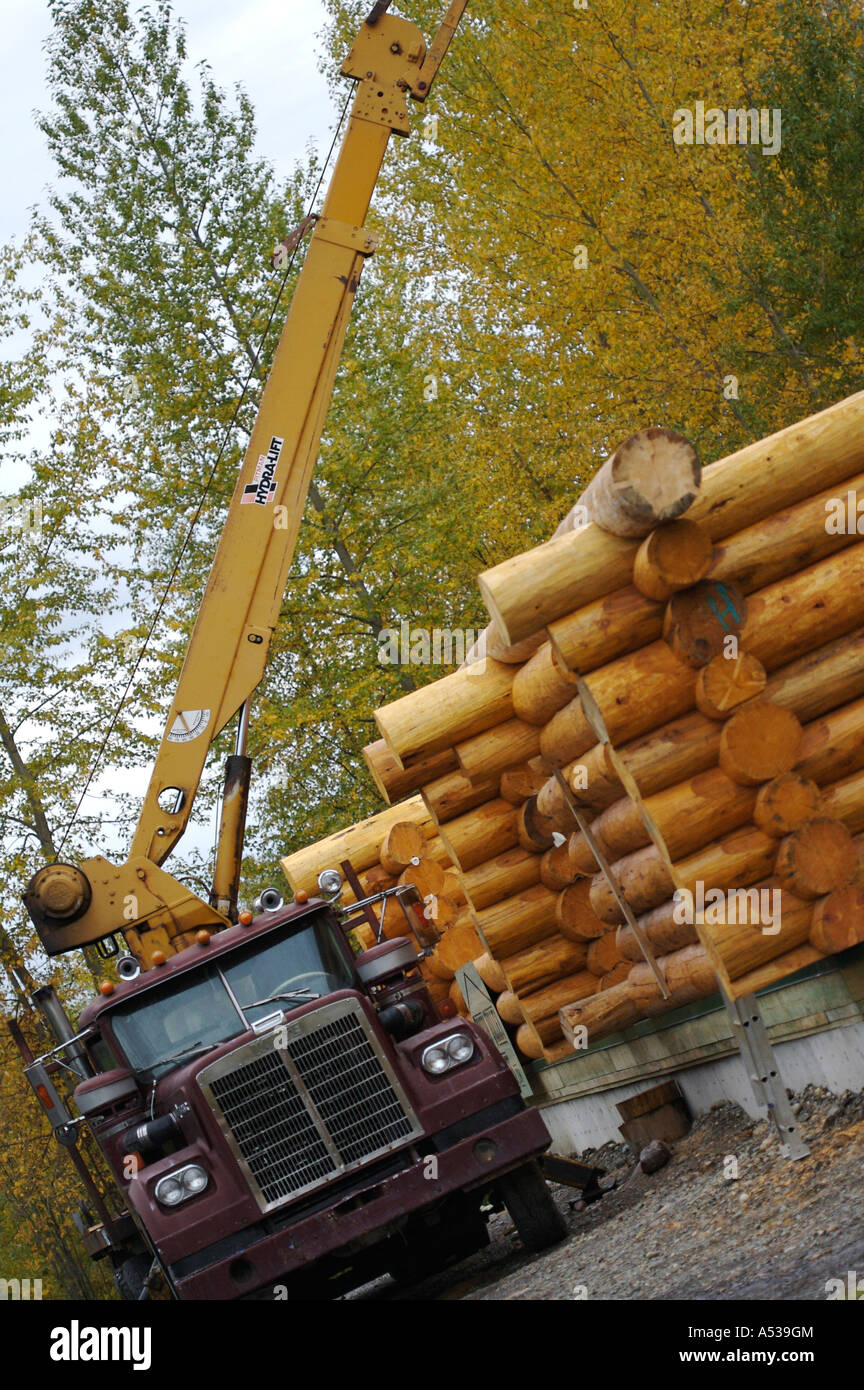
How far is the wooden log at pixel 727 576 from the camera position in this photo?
7.60 metres

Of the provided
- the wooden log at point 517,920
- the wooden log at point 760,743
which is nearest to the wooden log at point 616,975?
the wooden log at point 517,920

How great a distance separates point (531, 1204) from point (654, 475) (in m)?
4.41

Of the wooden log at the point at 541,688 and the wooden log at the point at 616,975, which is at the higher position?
the wooden log at the point at 541,688

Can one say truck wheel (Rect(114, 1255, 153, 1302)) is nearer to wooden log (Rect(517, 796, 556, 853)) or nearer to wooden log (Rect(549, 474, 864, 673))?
wooden log (Rect(517, 796, 556, 853))

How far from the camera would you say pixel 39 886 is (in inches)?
394

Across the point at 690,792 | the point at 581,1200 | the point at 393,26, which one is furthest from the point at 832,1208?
the point at 393,26

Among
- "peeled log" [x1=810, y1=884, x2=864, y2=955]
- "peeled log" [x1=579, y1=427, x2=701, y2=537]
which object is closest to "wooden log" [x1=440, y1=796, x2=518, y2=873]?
"peeled log" [x1=810, y1=884, x2=864, y2=955]

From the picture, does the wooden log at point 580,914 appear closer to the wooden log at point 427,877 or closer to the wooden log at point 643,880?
the wooden log at point 643,880

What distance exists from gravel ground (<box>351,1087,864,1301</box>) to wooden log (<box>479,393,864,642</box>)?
3011mm

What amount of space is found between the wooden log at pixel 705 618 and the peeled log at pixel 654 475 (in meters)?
0.54

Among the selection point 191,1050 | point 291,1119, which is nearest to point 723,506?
point 291,1119

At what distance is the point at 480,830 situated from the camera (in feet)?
35.1

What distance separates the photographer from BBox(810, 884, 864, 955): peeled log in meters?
7.46
